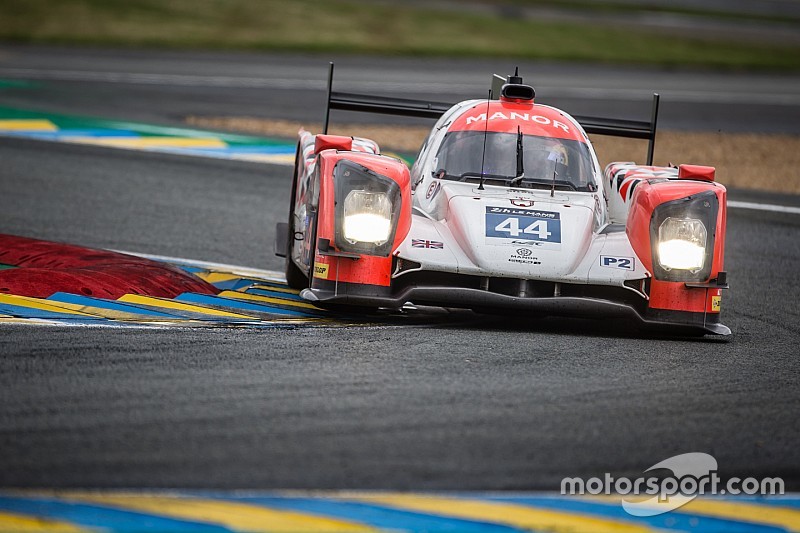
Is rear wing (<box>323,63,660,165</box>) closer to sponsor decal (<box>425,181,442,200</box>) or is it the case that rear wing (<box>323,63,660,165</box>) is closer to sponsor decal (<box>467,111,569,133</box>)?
sponsor decal (<box>467,111,569,133</box>)

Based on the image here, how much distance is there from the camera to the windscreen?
8.43 meters

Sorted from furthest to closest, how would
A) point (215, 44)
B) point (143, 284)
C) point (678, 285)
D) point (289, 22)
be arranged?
point (289, 22) < point (215, 44) < point (143, 284) < point (678, 285)

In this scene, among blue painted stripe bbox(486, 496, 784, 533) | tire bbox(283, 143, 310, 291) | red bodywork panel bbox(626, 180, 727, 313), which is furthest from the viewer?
tire bbox(283, 143, 310, 291)

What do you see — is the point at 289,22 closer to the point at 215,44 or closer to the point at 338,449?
the point at 215,44

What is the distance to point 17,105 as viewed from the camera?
17.3 metres

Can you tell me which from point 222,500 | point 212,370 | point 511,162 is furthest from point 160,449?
point 511,162

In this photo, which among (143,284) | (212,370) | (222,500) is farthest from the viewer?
(143,284)

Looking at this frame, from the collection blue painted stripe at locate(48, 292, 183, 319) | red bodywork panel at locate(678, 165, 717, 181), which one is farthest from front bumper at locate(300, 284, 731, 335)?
red bodywork panel at locate(678, 165, 717, 181)

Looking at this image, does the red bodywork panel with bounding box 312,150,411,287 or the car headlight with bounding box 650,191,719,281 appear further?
the car headlight with bounding box 650,191,719,281

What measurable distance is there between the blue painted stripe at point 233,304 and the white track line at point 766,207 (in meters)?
7.43

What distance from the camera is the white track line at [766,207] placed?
1377cm

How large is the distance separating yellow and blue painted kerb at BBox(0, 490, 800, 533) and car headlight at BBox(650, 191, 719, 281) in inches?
117

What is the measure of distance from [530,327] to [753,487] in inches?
114

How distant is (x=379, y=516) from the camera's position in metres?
4.37
